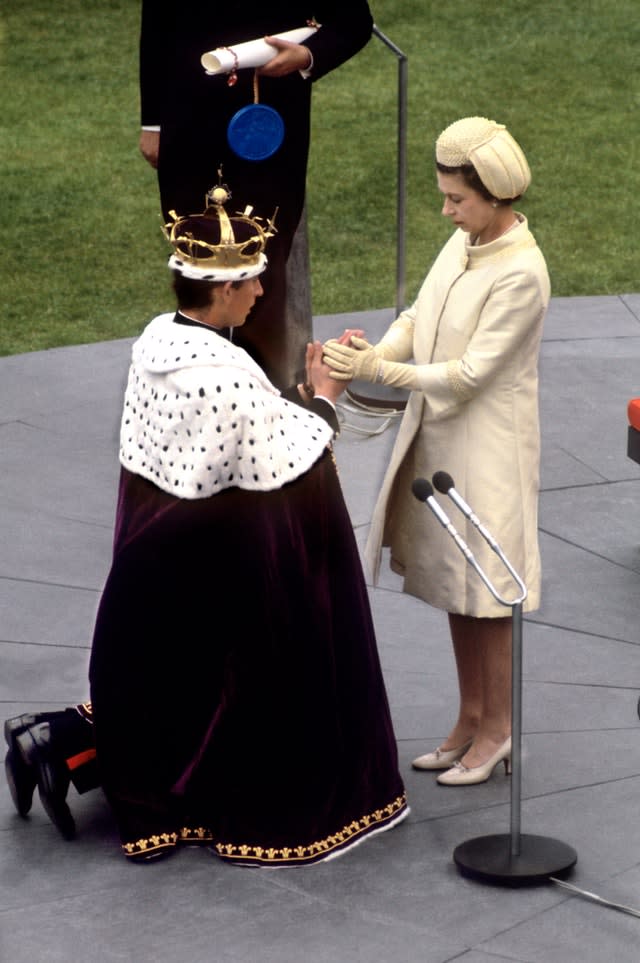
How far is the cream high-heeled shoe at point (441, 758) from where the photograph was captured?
19.0 ft

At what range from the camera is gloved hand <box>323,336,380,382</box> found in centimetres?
535

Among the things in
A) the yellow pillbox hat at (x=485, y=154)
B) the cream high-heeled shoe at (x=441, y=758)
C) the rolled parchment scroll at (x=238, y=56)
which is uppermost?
the rolled parchment scroll at (x=238, y=56)

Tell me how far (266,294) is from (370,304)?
3879 mm

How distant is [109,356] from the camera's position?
383 inches

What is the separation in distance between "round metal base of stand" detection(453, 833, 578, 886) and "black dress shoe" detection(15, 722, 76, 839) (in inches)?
44.8

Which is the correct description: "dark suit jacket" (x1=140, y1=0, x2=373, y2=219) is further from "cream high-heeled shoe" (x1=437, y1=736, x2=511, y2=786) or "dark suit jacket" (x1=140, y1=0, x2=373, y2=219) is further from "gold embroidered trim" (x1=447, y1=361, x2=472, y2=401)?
"cream high-heeled shoe" (x1=437, y1=736, x2=511, y2=786)

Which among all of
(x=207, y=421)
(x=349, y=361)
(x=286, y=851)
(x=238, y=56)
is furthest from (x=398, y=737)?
(x=238, y=56)

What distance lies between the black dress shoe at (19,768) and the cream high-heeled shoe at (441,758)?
4.00 ft

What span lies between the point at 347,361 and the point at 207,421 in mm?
627

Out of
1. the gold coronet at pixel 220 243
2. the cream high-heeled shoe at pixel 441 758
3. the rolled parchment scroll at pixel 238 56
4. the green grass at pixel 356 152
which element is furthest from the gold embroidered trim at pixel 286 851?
the green grass at pixel 356 152

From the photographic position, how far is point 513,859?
5.05 meters

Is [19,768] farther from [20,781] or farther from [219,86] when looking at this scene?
[219,86]

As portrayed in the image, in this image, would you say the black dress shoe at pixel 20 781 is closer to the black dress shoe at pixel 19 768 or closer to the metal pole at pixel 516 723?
the black dress shoe at pixel 19 768

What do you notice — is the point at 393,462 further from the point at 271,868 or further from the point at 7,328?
the point at 7,328
